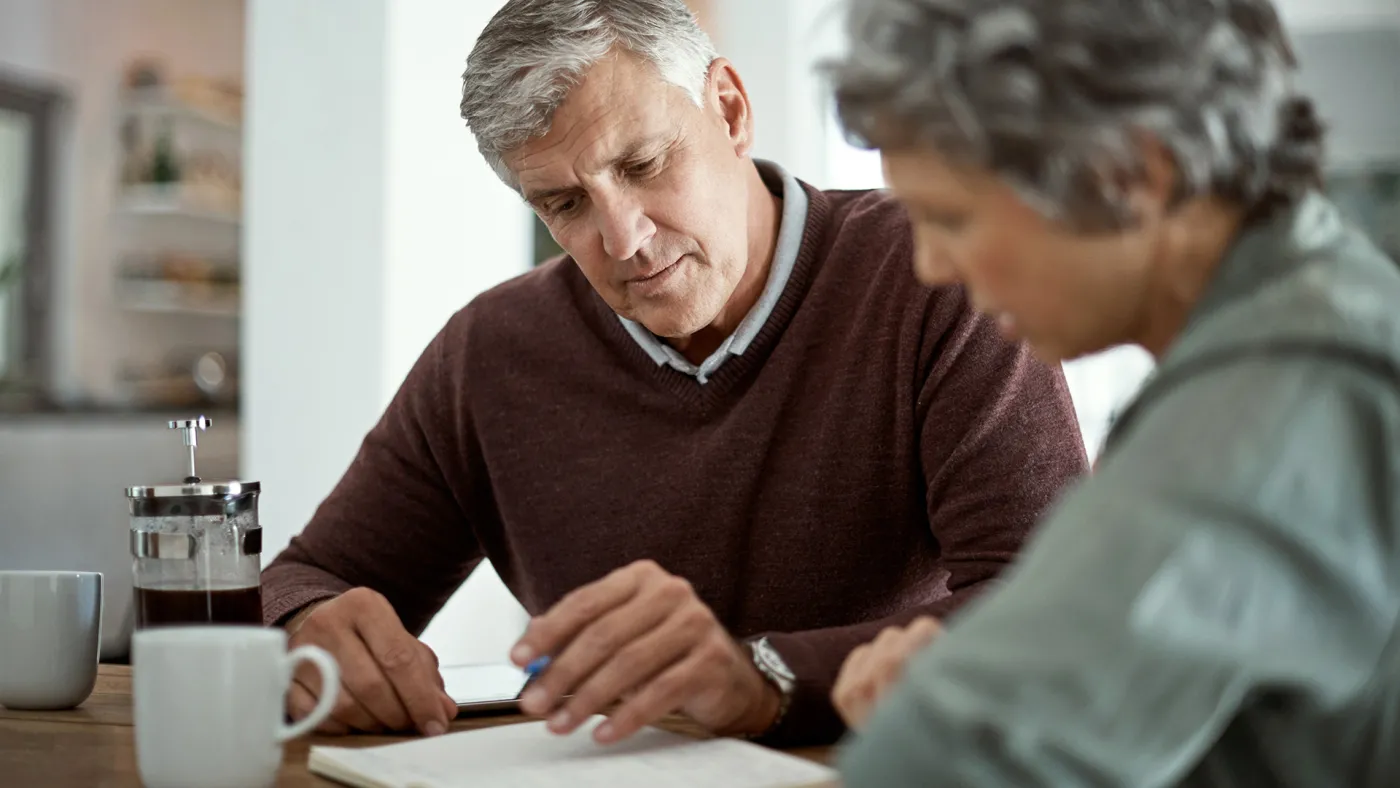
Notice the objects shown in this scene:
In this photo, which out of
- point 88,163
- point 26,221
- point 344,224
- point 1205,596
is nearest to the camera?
point 1205,596

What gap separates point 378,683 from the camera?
1.17 meters

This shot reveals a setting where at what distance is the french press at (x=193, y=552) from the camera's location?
115cm

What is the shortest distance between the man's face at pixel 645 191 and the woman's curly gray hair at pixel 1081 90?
2.59 ft

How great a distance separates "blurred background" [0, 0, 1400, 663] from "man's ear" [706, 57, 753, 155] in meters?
0.10

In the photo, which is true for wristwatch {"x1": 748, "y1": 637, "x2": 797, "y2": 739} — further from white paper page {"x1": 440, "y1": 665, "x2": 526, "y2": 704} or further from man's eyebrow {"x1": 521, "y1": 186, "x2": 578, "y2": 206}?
man's eyebrow {"x1": 521, "y1": 186, "x2": 578, "y2": 206}

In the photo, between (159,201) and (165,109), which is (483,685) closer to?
(159,201)

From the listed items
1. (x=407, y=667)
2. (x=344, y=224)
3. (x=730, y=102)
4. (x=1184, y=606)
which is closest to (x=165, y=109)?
(x=344, y=224)

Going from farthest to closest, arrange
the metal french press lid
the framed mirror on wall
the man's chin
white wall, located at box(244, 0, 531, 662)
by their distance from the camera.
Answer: the framed mirror on wall → white wall, located at box(244, 0, 531, 662) → the man's chin → the metal french press lid

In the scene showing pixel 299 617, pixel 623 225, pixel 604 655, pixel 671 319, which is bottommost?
pixel 299 617

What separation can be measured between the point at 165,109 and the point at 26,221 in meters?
0.74

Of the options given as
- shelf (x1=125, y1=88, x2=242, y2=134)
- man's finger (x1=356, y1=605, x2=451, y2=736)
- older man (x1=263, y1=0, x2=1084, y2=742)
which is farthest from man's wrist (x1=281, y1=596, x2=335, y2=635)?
shelf (x1=125, y1=88, x2=242, y2=134)

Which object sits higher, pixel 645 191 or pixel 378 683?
pixel 645 191

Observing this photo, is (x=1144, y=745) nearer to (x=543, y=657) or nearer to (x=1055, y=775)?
(x=1055, y=775)

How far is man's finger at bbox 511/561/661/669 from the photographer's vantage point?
993 mm
